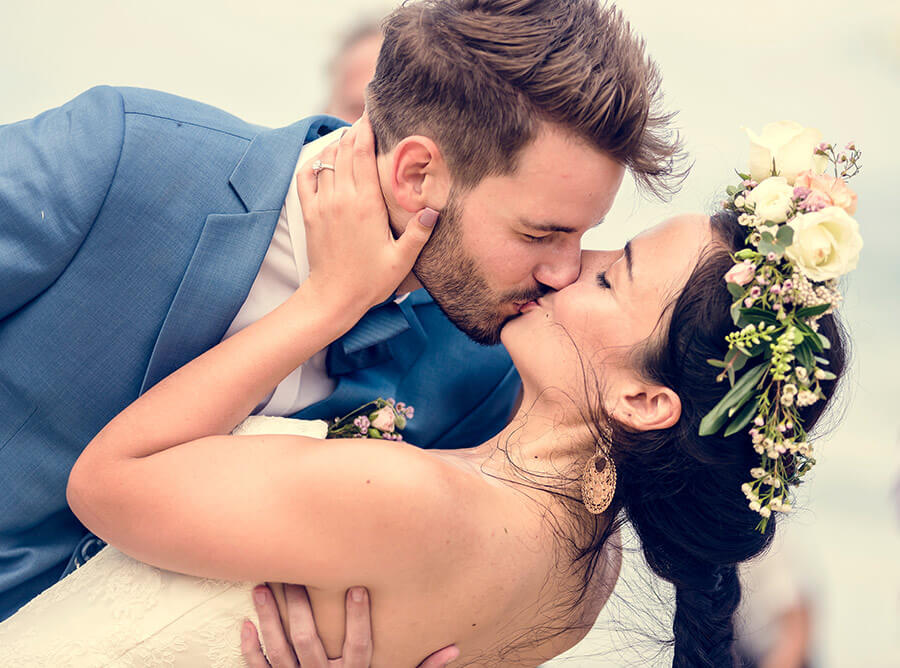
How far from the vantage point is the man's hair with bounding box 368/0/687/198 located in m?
2.12

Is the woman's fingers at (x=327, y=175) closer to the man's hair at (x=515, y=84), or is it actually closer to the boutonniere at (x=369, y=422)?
the man's hair at (x=515, y=84)

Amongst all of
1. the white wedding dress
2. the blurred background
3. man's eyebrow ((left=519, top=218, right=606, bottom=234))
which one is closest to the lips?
man's eyebrow ((left=519, top=218, right=606, bottom=234))

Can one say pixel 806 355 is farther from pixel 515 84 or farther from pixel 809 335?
pixel 515 84

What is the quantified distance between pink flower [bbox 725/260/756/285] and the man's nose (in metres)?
0.44

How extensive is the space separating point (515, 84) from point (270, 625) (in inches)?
51.6

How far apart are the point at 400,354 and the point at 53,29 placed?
3.62 m

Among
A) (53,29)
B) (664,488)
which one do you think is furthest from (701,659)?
(53,29)

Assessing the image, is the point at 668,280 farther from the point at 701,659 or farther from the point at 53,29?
the point at 53,29

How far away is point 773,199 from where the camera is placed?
75.8 inches

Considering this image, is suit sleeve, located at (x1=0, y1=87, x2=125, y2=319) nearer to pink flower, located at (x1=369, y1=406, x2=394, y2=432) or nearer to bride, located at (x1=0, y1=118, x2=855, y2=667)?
bride, located at (x1=0, y1=118, x2=855, y2=667)

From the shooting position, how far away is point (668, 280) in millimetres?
2068

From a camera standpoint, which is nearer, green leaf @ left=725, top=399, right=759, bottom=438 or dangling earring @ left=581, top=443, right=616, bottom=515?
green leaf @ left=725, top=399, right=759, bottom=438

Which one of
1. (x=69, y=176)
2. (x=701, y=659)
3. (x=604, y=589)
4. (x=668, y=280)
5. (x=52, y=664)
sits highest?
(x=69, y=176)

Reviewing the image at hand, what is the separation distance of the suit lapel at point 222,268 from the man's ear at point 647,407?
903mm
